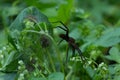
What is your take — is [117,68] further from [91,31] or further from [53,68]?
[91,31]

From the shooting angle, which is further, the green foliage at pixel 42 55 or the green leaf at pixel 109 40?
the green leaf at pixel 109 40

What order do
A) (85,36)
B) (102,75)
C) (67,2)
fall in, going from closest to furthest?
1. (102,75)
2. (85,36)
3. (67,2)

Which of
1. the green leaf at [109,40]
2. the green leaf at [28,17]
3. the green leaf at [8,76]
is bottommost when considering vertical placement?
the green leaf at [8,76]

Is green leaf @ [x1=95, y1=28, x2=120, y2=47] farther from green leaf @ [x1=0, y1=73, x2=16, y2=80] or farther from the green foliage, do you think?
green leaf @ [x1=0, y1=73, x2=16, y2=80]

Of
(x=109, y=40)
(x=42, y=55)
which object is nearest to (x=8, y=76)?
(x=42, y=55)

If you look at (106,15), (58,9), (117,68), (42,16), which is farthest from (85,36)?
(106,15)

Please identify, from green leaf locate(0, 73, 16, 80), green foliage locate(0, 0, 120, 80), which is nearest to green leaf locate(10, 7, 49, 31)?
green foliage locate(0, 0, 120, 80)

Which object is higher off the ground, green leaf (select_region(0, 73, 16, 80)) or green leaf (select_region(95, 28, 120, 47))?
green leaf (select_region(95, 28, 120, 47))

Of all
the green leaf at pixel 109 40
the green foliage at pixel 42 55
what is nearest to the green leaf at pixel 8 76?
the green foliage at pixel 42 55

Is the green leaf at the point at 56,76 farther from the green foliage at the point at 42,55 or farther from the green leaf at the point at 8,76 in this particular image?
the green leaf at the point at 8,76

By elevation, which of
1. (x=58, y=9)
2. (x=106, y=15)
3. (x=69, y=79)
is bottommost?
(x=106, y=15)

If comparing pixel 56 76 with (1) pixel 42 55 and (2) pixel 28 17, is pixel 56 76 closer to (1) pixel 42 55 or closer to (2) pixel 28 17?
(1) pixel 42 55
